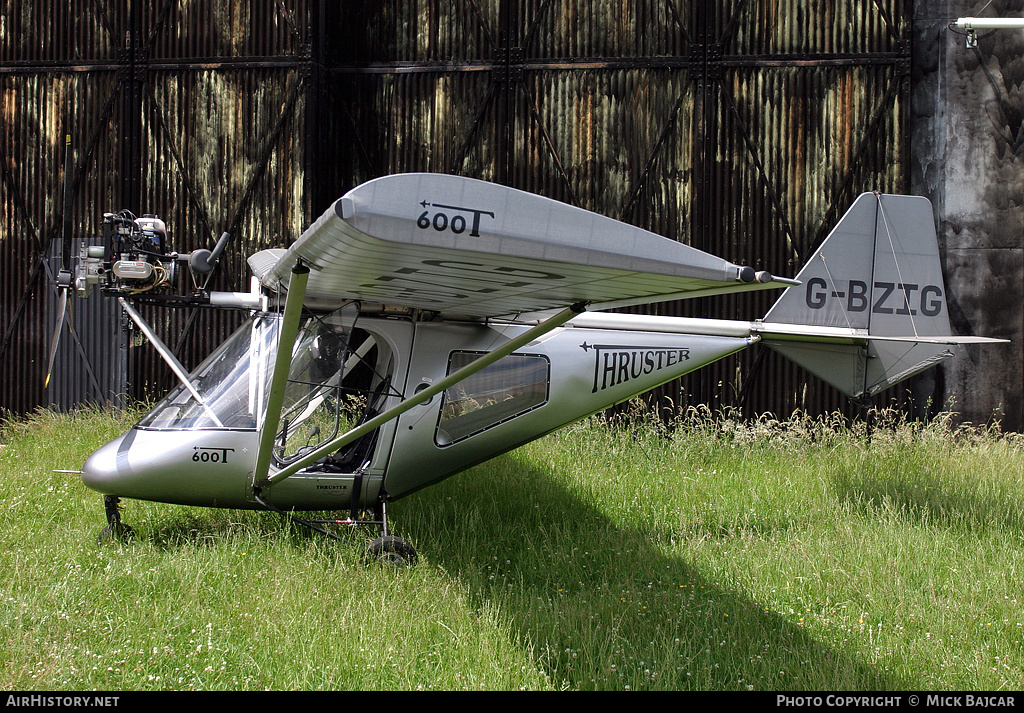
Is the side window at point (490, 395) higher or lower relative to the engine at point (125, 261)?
lower

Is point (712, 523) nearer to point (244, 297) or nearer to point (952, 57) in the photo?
point (244, 297)

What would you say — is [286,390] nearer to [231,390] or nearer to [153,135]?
[231,390]

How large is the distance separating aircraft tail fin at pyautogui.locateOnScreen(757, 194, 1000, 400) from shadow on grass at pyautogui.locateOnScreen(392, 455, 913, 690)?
2.90 meters

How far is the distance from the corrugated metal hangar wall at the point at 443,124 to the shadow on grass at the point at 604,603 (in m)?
5.14

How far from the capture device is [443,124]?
1106 cm

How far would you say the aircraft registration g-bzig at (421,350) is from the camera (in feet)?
13.5

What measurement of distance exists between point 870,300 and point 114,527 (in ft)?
25.1

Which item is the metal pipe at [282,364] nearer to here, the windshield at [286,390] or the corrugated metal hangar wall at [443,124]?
the windshield at [286,390]

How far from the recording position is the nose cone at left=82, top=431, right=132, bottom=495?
212 inches

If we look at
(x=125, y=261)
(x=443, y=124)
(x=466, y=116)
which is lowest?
(x=125, y=261)

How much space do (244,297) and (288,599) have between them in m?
2.88

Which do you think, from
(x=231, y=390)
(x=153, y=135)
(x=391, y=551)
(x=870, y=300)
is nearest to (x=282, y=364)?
(x=231, y=390)

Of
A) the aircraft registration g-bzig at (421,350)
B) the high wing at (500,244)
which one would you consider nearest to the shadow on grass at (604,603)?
the aircraft registration g-bzig at (421,350)

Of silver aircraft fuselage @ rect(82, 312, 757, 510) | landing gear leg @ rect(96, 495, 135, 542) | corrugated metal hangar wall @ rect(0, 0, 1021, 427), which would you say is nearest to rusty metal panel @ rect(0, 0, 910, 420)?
corrugated metal hangar wall @ rect(0, 0, 1021, 427)
